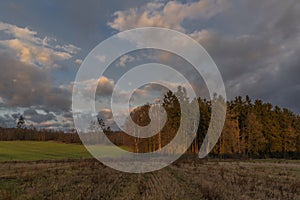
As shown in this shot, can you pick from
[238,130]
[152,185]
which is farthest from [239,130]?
[152,185]

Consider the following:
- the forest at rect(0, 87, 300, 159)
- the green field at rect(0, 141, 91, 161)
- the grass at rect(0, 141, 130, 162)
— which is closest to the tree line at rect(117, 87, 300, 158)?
the forest at rect(0, 87, 300, 159)

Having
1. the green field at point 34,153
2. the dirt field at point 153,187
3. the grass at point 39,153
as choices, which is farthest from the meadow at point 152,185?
the green field at point 34,153

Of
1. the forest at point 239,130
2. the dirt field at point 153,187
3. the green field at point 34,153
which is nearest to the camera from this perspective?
the dirt field at point 153,187

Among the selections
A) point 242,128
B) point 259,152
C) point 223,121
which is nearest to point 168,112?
point 223,121

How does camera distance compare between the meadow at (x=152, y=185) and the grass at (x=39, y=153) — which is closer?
the meadow at (x=152, y=185)

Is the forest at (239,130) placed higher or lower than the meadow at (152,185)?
higher

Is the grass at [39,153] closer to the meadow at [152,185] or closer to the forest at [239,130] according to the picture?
the forest at [239,130]

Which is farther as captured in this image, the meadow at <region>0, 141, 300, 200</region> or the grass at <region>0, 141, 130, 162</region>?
the grass at <region>0, 141, 130, 162</region>

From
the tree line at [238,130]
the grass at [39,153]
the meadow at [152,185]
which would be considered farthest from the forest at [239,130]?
the meadow at [152,185]

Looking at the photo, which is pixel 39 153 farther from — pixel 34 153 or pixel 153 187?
pixel 153 187

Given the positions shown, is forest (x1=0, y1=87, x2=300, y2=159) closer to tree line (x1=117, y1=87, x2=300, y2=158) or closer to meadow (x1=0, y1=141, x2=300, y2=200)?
tree line (x1=117, y1=87, x2=300, y2=158)

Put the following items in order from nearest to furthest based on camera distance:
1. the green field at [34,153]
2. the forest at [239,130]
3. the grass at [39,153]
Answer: the green field at [34,153], the grass at [39,153], the forest at [239,130]

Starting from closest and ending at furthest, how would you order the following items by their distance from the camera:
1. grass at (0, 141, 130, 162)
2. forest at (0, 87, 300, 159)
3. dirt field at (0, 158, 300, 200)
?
1. dirt field at (0, 158, 300, 200)
2. grass at (0, 141, 130, 162)
3. forest at (0, 87, 300, 159)

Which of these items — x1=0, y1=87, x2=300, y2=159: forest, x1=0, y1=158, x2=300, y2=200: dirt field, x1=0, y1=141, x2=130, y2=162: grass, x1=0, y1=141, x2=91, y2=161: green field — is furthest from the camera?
x1=0, y1=87, x2=300, y2=159: forest
